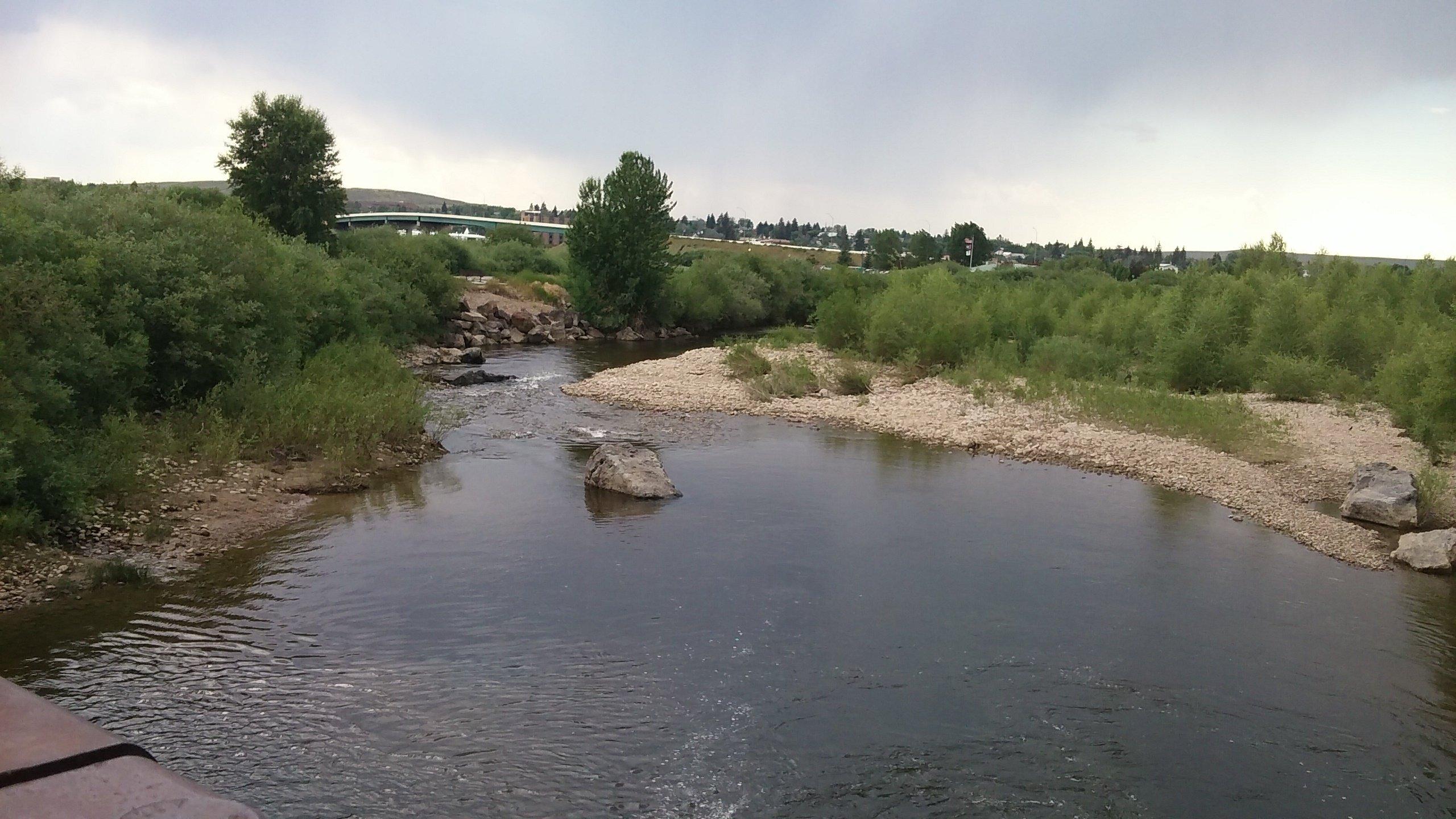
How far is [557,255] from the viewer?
76.7 meters

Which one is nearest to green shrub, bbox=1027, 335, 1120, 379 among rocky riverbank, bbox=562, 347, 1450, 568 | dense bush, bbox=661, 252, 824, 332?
rocky riverbank, bbox=562, 347, 1450, 568

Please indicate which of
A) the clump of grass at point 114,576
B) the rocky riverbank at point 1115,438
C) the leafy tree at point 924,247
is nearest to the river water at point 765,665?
the clump of grass at point 114,576

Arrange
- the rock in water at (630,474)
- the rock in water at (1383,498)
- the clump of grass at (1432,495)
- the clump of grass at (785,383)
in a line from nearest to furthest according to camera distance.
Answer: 1. the rock in water at (1383,498)
2. the clump of grass at (1432,495)
3. the rock in water at (630,474)
4. the clump of grass at (785,383)

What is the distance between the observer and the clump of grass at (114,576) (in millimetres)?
12219

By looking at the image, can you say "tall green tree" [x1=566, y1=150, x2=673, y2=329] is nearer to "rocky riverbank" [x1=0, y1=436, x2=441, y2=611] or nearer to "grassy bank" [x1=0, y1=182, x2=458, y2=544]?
"grassy bank" [x1=0, y1=182, x2=458, y2=544]

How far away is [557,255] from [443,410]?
52.5m

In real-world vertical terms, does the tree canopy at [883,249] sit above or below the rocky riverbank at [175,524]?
above

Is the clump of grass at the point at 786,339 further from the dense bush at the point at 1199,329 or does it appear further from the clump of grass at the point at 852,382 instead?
the clump of grass at the point at 852,382

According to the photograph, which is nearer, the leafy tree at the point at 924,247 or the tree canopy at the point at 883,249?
the tree canopy at the point at 883,249

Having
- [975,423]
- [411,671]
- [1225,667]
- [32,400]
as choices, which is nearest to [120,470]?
[32,400]

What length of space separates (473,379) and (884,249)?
277 feet

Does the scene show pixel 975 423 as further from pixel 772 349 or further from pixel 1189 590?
pixel 772 349

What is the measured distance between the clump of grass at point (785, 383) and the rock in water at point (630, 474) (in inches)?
477

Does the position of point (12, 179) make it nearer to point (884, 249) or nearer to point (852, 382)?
point (852, 382)
